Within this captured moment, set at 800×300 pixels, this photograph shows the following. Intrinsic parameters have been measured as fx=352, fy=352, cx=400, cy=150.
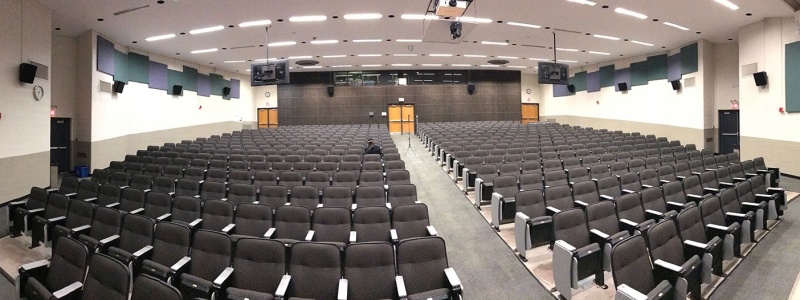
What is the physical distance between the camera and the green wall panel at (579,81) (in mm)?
19453

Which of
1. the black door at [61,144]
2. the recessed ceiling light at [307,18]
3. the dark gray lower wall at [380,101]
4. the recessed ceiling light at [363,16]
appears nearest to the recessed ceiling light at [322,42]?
the recessed ceiling light at [307,18]

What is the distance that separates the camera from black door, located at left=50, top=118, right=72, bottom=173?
10203 mm

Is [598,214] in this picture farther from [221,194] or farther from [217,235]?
[221,194]

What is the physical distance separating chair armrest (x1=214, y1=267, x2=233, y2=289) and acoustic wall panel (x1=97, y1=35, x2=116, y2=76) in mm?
11463

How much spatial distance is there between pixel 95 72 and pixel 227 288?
456 inches

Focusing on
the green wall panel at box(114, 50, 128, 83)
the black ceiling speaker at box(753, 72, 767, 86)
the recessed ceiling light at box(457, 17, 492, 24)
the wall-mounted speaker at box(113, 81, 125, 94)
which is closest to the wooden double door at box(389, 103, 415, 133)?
the recessed ceiling light at box(457, 17, 492, 24)

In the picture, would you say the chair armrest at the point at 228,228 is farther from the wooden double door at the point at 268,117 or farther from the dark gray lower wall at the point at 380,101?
the wooden double door at the point at 268,117

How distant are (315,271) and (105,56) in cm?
1236

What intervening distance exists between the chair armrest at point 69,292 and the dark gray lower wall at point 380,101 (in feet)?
61.6

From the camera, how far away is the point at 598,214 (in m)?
4.07

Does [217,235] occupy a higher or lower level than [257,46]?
lower

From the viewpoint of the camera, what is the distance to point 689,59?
13180 millimetres

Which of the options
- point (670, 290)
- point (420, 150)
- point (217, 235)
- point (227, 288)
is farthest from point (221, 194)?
point (420, 150)

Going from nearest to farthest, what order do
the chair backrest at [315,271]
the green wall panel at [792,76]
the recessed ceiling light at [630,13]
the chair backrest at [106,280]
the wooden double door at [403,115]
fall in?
the chair backrest at [106,280] < the chair backrest at [315,271] < the green wall panel at [792,76] < the recessed ceiling light at [630,13] < the wooden double door at [403,115]
